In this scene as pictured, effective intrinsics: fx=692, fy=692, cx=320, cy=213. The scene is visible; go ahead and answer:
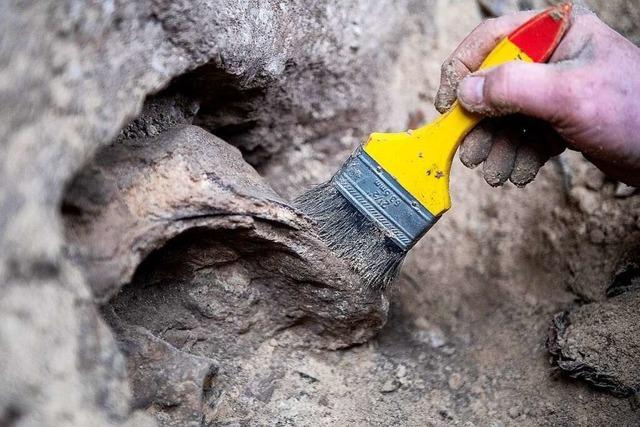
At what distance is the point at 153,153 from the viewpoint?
1238 mm

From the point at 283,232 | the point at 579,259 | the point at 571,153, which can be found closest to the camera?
the point at 283,232

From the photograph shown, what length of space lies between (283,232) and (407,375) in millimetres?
474

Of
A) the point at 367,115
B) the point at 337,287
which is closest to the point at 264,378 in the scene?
the point at 337,287

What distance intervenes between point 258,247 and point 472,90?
1.68 ft

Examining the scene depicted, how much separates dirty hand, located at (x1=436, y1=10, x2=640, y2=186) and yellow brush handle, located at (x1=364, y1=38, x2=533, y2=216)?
50 mm

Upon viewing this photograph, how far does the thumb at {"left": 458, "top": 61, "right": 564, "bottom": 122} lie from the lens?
1.23m

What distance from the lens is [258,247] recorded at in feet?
4.55

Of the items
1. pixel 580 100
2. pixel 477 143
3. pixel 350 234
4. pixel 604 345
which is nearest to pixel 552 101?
pixel 580 100

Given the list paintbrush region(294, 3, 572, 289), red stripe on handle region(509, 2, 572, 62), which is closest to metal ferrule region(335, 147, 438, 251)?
paintbrush region(294, 3, 572, 289)

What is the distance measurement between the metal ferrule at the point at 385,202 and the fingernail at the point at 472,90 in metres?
0.21

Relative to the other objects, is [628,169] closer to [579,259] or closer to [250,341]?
[579,259]

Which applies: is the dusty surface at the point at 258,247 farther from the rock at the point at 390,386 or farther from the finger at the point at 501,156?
the finger at the point at 501,156

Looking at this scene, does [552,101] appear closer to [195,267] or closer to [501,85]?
[501,85]

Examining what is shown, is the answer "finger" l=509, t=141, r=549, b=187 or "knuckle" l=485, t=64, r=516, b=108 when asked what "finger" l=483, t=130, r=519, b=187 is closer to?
"finger" l=509, t=141, r=549, b=187
